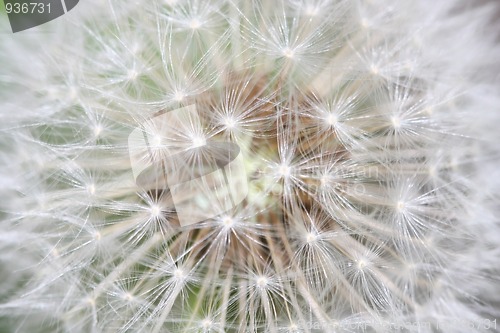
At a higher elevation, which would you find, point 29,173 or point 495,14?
point 495,14

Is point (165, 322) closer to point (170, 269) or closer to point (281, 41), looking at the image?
point (170, 269)

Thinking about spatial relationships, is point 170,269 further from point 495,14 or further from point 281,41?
point 495,14

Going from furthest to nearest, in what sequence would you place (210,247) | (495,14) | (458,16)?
(495,14), (458,16), (210,247)

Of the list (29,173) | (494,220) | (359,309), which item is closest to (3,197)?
(29,173)

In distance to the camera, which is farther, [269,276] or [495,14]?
[495,14]

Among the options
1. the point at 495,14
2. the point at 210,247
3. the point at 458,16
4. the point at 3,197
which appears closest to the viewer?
the point at 210,247

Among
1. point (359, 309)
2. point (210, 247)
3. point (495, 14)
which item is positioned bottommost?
point (359, 309)
